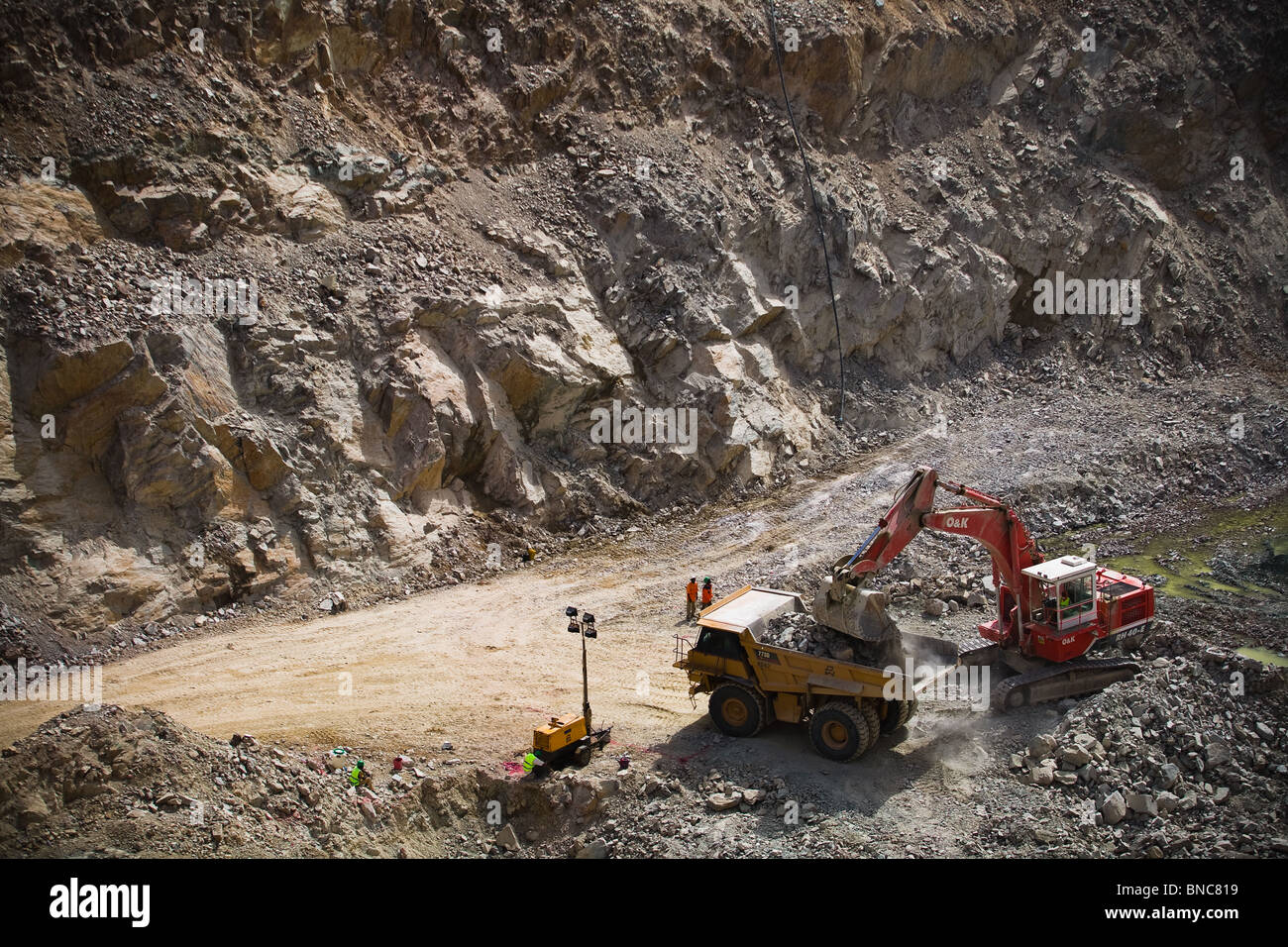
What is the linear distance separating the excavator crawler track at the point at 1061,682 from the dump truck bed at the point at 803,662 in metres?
0.81

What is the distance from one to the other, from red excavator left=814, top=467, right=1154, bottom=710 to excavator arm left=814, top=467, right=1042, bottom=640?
0.01 m

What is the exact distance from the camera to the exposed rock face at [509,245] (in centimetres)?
1606

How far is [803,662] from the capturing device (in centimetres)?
1191

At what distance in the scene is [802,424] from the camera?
22656 mm

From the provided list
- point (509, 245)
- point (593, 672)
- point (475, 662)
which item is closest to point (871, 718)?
point (593, 672)

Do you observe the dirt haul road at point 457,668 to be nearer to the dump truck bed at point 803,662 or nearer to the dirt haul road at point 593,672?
the dirt haul road at point 593,672

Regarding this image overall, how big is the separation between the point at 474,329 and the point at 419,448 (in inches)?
109

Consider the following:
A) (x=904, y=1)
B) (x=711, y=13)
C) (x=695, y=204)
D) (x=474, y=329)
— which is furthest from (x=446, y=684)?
(x=904, y=1)

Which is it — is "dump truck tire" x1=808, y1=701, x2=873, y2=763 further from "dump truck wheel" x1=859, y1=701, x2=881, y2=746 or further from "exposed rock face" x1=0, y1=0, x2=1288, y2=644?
"exposed rock face" x1=0, y1=0, x2=1288, y2=644

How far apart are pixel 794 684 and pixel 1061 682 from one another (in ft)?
11.6

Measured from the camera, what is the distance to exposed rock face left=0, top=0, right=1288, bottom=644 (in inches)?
632

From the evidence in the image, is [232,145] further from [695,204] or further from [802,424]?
[802,424]

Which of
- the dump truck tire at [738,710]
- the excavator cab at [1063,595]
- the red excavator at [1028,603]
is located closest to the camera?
the dump truck tire at [738,710]

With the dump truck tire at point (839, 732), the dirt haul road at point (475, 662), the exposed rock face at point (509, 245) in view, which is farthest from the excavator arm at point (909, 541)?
the exposed rock face at point (509, 245)
